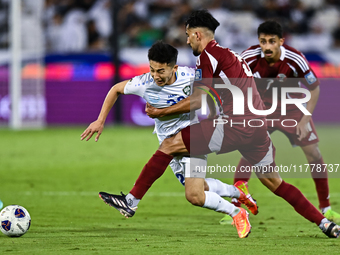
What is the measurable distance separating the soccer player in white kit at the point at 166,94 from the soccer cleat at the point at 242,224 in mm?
85

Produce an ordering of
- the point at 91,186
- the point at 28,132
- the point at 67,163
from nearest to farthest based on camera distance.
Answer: the point at 91,186 → the point at 67,163 → the point at 28,132

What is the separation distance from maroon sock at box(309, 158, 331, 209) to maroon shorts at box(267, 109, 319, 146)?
0.26 meters

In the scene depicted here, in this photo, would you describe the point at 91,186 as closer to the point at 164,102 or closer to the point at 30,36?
the point at 164,102

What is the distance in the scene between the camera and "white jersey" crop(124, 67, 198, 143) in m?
5.01

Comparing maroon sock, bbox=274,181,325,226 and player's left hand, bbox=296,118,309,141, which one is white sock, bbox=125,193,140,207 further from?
player's left hand, bbox=296,118,309,141

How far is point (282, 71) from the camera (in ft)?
19.3

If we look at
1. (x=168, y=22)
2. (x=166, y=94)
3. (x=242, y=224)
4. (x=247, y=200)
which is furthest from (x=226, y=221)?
(x=168, y=22)

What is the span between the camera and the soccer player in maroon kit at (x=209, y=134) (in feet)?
15.2

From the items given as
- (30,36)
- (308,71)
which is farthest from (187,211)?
(30,36)

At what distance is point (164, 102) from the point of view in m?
5.17

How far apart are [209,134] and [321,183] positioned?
1.80 m

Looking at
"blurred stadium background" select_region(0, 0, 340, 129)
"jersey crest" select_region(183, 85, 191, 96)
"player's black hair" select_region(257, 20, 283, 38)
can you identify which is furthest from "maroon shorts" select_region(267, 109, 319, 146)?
"blurred stadium background" select_region(0, 0, 340, 129)

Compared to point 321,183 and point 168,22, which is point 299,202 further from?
point 168,22

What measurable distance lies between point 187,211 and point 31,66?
445 inches
